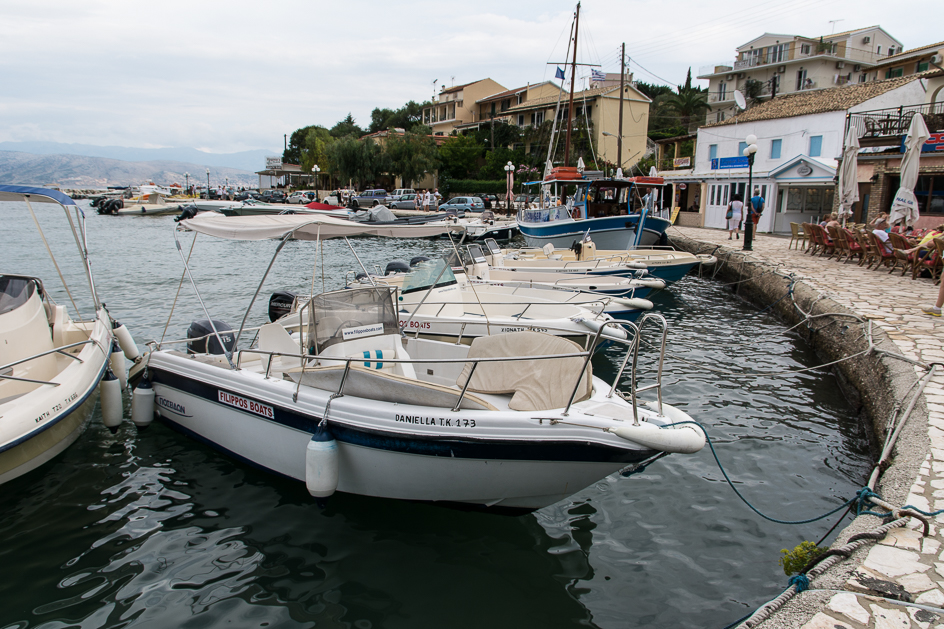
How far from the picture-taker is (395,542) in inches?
190

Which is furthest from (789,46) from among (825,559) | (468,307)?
(825,559)

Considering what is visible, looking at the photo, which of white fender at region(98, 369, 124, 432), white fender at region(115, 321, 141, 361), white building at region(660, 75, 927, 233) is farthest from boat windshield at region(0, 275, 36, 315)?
white building at region(660, 75, 927, 233)

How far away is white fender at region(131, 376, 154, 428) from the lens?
6492 mm

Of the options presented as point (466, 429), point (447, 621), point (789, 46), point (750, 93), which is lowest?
point (447, 621)

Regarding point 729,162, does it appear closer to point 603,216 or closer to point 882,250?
point 603,216

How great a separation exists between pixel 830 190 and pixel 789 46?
150 feet

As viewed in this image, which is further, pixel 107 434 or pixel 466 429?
pixel 107 434

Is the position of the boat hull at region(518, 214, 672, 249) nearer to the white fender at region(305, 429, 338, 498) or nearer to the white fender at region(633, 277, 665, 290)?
the white fender at region(633, 277, 665, 290)

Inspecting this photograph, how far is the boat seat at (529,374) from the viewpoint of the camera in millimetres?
4703

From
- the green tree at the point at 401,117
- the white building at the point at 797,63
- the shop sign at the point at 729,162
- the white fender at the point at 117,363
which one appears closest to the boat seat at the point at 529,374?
the white fender at the point at 117,363

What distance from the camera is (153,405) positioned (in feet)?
21.6

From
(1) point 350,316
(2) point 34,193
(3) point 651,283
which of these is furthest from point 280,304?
(3) point 651,283

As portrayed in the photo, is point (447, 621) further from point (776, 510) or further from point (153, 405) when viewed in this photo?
point (153, 405)

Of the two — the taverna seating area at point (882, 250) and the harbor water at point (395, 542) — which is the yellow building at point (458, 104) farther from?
the harbor water at point (395, 542)
